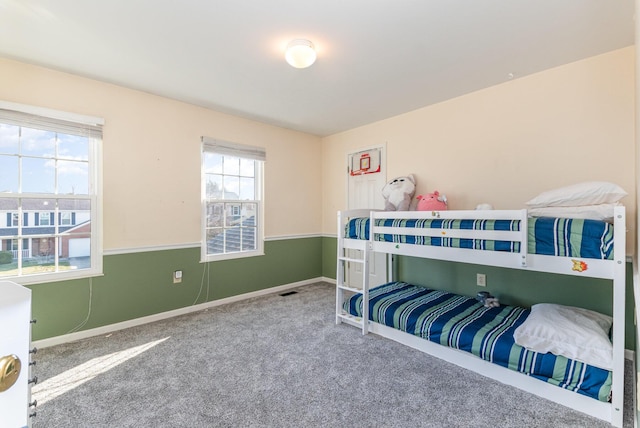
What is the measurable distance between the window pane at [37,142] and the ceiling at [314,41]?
59 centimetres

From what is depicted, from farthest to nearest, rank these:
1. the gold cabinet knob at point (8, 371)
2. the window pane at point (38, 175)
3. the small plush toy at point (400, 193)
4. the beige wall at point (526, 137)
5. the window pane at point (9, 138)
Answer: the small plush toy at point (400, 193) < the window pane at point (38, 175) < the window pane at point (9, 138) < the beige wall at point (526, 137) < the gold cabinet knob at point (8, 371)

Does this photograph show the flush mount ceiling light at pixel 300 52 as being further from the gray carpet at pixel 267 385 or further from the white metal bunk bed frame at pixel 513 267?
the gray carpet at pixel 267 385

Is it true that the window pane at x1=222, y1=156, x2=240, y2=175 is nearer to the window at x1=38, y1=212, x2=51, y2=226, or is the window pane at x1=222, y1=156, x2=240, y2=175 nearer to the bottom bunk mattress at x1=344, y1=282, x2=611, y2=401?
the window at x1=38, y1=212, x2=51, y2=226

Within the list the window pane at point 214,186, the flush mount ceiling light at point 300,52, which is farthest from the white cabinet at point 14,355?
the window pane at point 214,186

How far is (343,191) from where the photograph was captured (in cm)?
454

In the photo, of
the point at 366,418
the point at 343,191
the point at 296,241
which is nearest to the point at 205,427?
the point at 366,418

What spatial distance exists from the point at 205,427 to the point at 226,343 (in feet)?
3.35

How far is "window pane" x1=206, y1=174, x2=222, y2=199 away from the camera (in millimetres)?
3639

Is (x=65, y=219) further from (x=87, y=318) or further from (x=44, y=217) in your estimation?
(x=87, y=318)

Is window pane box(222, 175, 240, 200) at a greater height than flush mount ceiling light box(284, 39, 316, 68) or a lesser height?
lesser

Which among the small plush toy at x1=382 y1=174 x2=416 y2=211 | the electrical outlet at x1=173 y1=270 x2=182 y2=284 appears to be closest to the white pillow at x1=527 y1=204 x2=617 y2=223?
the small plush toy at x1=382 y1=174 x2=416 y2=211

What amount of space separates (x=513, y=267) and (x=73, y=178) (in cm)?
385

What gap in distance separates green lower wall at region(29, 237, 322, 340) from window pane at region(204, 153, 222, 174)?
102 cm

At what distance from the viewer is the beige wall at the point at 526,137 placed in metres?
2.29
